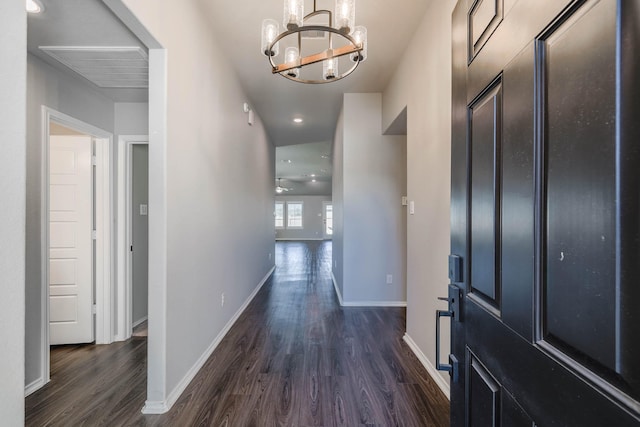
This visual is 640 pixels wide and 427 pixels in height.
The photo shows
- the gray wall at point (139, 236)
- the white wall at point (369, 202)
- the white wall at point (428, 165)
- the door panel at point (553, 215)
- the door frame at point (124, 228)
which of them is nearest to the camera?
the door panel at point (553, 215)

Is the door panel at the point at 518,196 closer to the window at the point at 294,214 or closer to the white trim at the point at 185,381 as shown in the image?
the white trim at the point at 185,381

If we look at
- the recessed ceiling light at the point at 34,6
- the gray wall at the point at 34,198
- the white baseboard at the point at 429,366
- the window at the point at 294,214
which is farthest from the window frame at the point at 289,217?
the recessed ceiling light at the point at 34,6

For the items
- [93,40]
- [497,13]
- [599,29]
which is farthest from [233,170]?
[599,29]

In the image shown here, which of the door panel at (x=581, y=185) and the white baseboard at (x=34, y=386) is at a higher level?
the door panel at (x=581, y=185)

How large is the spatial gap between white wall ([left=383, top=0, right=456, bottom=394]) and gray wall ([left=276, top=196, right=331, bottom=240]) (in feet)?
38.0

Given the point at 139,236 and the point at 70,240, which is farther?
the point at 139,236

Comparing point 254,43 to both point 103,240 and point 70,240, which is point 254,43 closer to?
point 103,240

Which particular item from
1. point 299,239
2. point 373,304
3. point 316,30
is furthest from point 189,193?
point 299,239

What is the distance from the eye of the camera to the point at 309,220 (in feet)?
46.9

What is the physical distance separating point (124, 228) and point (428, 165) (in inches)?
115

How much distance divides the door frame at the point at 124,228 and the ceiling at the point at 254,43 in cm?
44

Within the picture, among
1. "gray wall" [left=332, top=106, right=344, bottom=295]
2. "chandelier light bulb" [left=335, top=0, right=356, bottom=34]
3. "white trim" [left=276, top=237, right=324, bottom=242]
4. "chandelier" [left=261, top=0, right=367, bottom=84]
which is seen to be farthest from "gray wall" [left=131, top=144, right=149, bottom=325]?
"white trim" [left=276, top=237, right=324, bottom=242]

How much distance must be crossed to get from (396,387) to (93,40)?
3.10 metres

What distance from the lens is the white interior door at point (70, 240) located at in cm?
261
